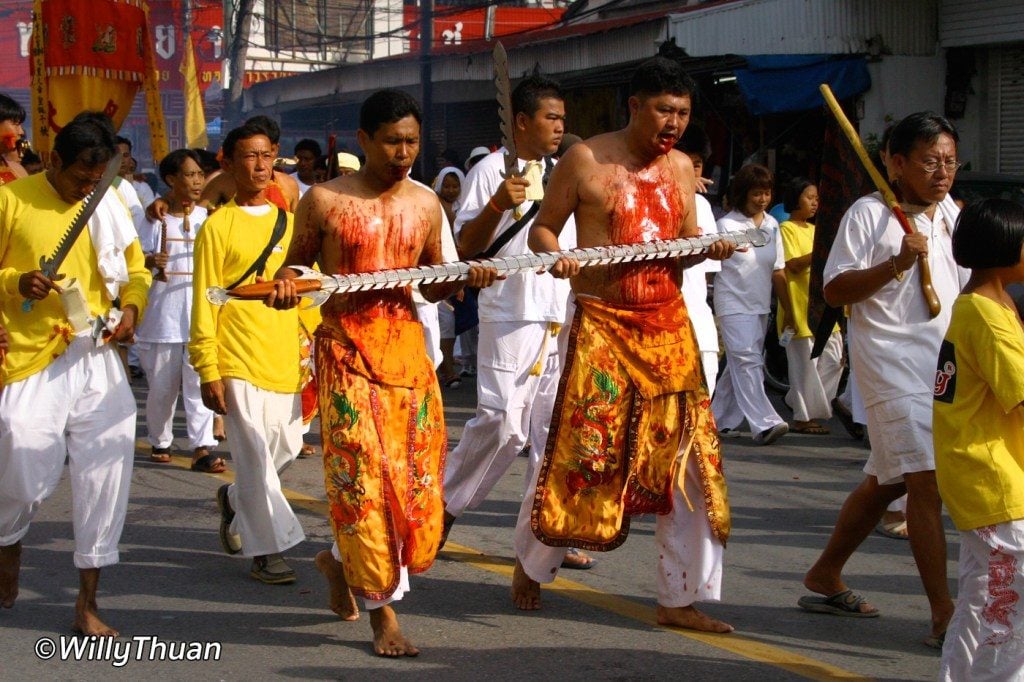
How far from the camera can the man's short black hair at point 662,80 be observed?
531 centimetres

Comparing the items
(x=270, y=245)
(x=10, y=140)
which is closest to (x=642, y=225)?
(x=270, y=245)

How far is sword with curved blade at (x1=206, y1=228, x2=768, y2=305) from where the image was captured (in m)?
4.67

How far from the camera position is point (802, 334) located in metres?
10.5

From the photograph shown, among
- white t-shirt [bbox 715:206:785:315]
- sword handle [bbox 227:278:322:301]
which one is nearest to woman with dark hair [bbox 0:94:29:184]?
sword handle [bbox 227:278:322:301]

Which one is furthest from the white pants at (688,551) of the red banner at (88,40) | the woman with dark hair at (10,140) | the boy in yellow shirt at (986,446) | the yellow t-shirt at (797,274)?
the red banner at (88,40)

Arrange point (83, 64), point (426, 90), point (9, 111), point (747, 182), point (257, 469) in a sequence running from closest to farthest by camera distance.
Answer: point (257, 469) < point (9, 111) < point (747, 182) < point (83, 64) < point (426, 90)

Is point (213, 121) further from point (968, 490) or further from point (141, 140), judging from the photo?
point (968, 490)

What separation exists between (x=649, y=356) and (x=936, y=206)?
1.28 metres

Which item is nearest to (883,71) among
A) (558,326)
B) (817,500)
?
(817,500)

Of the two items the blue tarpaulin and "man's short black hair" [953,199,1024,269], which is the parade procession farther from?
the blue tarpaulin

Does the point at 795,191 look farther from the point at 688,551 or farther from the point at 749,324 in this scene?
the point at 688,551

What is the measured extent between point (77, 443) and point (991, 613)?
330cm

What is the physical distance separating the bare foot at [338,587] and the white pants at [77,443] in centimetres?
78

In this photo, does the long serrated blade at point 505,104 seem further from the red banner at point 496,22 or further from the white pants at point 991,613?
the red banner at point 496,22
